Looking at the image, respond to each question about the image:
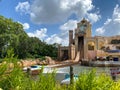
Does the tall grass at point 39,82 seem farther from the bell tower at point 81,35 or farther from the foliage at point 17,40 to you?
the bell tower at point 81,35

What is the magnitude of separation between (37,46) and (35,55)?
224cm

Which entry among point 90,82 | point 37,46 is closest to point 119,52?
point 37,46

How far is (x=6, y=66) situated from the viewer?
5.57 m

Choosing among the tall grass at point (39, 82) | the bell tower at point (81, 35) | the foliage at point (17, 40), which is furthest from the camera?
the bell tower at point (81, 35)

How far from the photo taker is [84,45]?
2830 inches

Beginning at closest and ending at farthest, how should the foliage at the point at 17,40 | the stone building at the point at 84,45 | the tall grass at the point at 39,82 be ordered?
1. the tall grass at the point at 39,82
2. the foliage at the point at 17,40
3. the stone building at the point at 84,45

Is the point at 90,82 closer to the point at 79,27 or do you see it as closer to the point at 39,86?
the point at 39,86

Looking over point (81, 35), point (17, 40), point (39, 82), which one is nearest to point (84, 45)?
point (81, 35)

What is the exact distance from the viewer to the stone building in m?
70.7

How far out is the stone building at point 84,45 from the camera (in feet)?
232

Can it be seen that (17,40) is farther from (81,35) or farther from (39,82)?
(39,82)

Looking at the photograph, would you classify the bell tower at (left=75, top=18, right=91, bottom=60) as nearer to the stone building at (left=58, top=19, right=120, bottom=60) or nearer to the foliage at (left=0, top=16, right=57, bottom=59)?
the stone building at (left=58, top=19, right=120, bottom=60)

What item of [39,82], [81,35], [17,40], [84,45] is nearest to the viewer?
[39,82]

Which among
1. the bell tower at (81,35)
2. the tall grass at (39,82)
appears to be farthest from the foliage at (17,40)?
the tall grass at (39,82)
